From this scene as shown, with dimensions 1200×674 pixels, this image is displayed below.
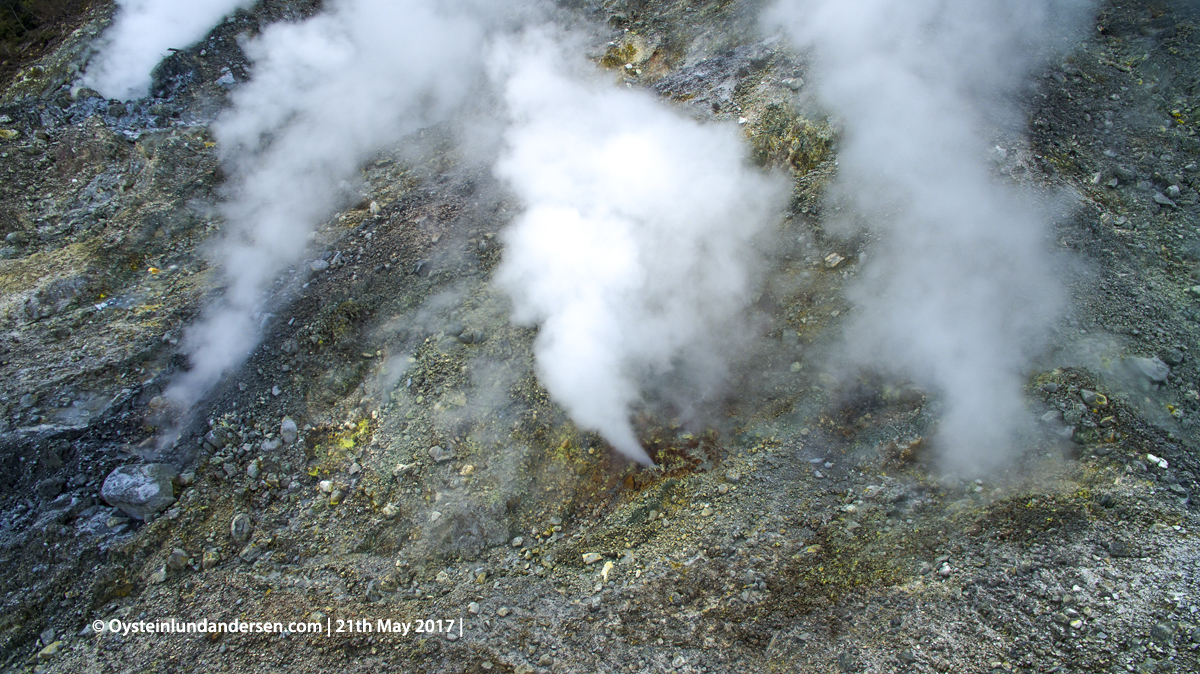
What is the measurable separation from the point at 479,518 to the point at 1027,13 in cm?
730

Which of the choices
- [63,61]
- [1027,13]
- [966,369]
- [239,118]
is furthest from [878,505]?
[63,61]

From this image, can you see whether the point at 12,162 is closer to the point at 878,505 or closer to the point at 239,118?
the point at 239,118

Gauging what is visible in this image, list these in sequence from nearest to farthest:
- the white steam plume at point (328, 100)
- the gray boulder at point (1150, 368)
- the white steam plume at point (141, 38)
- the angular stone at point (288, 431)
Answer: the gray boulder at point (1150, 368) < the angular stone at point (288, 431) < the white steam plume at point (328, 100) < the white steam plume at point (141, 38)

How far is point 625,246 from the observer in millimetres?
4879

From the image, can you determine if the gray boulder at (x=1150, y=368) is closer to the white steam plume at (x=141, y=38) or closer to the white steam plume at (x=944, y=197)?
the white steam plume at (x=944, y=197)

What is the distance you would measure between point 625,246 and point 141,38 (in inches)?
268

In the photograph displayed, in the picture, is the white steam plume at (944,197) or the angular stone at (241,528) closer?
the angular stone at (241,528)

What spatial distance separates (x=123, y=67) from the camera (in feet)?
22.3

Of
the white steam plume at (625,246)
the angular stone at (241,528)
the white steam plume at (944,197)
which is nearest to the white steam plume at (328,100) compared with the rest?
the white steam plume at (625,246)

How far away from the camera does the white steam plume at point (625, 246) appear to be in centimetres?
442

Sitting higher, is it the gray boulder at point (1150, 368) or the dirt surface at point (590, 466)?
the gray boulder at point (1150, 368)

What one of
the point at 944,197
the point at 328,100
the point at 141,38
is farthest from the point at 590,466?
the point at 141,38

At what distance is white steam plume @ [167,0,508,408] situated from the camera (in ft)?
19.7

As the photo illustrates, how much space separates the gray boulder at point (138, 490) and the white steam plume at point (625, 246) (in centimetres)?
281
